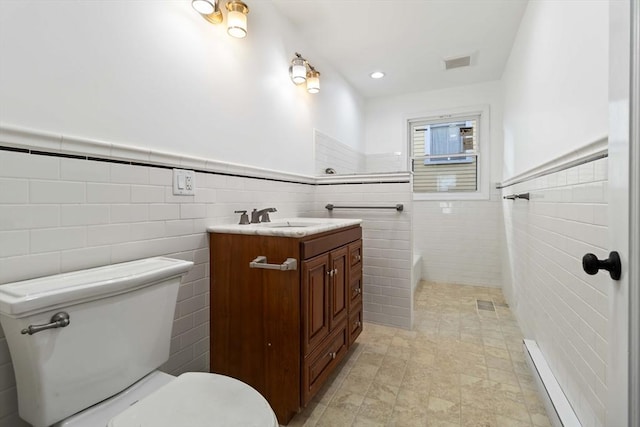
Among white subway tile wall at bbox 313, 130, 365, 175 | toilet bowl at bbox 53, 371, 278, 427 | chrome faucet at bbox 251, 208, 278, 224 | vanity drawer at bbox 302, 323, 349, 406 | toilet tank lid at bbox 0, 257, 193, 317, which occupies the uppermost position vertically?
white subway tile wall at bbox 313, 130, 365, 175

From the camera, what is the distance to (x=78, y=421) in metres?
0.84

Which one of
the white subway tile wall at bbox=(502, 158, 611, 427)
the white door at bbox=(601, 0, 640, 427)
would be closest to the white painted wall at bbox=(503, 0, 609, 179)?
the white subway tile wall at bbox=(502, 158, 611, 427)

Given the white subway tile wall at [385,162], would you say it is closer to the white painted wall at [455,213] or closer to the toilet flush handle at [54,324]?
the white painted wall at [455,213]

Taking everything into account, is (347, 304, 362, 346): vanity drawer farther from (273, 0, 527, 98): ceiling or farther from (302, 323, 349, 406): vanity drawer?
(273, 0, 527, 98): ceiling

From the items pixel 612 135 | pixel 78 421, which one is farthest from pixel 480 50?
pixel 78 421

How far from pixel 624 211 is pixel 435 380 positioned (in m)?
1.43

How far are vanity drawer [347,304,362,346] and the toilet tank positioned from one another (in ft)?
3.77

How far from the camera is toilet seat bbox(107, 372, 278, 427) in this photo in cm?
79

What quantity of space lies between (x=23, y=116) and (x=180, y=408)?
1012 mm

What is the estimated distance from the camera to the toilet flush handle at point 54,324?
75 centimetres

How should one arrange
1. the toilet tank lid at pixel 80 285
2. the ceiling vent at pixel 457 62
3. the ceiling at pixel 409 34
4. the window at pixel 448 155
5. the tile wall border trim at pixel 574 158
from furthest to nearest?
1. the window at pixel 448 155
2. the ceiling vent at pixel 457 62
3. the ceiling at pixel 409 34
4. the tile wall border trim at pixel 574 158
5. the toilet tank lid at pixel 80 285

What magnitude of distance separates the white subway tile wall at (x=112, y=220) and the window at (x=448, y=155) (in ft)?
7.98

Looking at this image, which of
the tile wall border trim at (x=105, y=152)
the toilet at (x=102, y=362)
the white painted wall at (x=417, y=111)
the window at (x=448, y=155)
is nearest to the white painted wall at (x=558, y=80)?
the white painted wall at (x=417, y=111)

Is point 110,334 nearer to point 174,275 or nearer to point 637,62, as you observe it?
point 174,275
